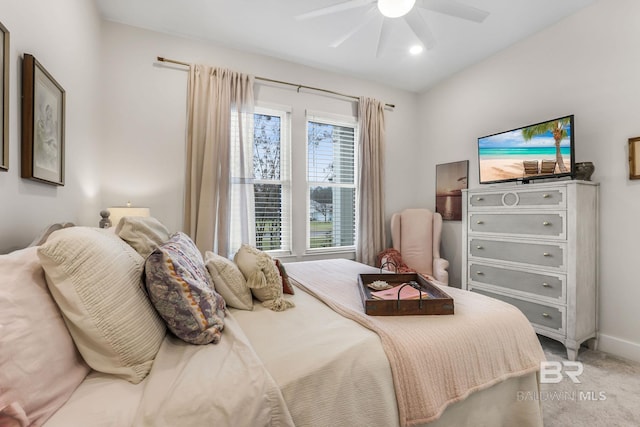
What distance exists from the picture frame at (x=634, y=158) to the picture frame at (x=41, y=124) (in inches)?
155

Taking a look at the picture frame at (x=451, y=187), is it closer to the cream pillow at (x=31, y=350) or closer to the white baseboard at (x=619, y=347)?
the white baseboard at (x=619, y=347)

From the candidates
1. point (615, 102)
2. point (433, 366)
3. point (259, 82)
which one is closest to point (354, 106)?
point (259, 82)

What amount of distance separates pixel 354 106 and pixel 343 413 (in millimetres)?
3588

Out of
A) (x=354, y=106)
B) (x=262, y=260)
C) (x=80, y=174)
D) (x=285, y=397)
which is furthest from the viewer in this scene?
(x=354, y=106)

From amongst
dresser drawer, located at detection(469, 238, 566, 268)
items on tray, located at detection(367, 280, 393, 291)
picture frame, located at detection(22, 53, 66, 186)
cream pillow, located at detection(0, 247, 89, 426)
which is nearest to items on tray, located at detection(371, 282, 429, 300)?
items on tray, located at detection(367, 280, 393, 291)

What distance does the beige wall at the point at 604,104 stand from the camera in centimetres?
228

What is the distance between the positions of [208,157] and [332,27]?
5.84 feet

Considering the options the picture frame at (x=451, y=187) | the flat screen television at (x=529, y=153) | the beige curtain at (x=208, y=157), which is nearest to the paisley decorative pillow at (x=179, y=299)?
the beige curtain at (x=208, y=157)

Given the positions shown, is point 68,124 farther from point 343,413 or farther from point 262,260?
point 343,413

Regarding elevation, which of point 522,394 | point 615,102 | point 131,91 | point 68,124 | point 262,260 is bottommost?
point 522,394

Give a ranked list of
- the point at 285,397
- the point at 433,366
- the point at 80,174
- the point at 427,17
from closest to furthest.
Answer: the point at 285,397, the point at 433,366, the point at 80,174, the point at 427,17

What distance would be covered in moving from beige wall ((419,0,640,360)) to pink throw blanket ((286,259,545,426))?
1740 mm

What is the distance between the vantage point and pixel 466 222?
3043mm

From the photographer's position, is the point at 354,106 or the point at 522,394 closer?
the point at 522,394
